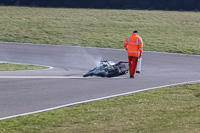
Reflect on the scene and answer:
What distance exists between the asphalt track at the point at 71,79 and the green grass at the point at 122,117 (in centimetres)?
72

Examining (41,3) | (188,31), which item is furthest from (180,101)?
(41,3)

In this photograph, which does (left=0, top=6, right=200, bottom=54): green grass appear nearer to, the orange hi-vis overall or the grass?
the grass

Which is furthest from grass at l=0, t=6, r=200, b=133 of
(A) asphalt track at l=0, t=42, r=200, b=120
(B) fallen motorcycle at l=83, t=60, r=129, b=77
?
(B) fallen motorcycle at l=83, t=60, r=129, b=77

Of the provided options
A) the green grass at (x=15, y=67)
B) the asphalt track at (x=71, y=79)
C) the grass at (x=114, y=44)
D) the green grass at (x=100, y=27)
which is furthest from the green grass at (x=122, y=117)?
the green grass at (x=100, y=27)

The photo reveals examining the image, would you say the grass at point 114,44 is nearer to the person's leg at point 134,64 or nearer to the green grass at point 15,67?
the person's leg at point 134,64

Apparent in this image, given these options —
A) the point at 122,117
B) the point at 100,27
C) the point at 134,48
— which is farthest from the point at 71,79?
the point at 100,27

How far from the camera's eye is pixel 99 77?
15508 millimetres

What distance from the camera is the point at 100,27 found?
114 ft

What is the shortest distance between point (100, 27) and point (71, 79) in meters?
20.2

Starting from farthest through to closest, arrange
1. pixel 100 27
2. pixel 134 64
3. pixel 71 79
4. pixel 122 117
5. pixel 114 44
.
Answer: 1. pixel 100 27
2. pixel 114 44
3. pixel 134 64
4. pixel 71 79
5. pixel 122 117

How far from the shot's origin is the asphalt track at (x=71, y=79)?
11.5 m

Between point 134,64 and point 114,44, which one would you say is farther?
point 114,44

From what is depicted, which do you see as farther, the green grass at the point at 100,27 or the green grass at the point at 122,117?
the green grass at the point at 100,27

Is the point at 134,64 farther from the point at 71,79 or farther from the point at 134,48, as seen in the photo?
the point at 71,79
